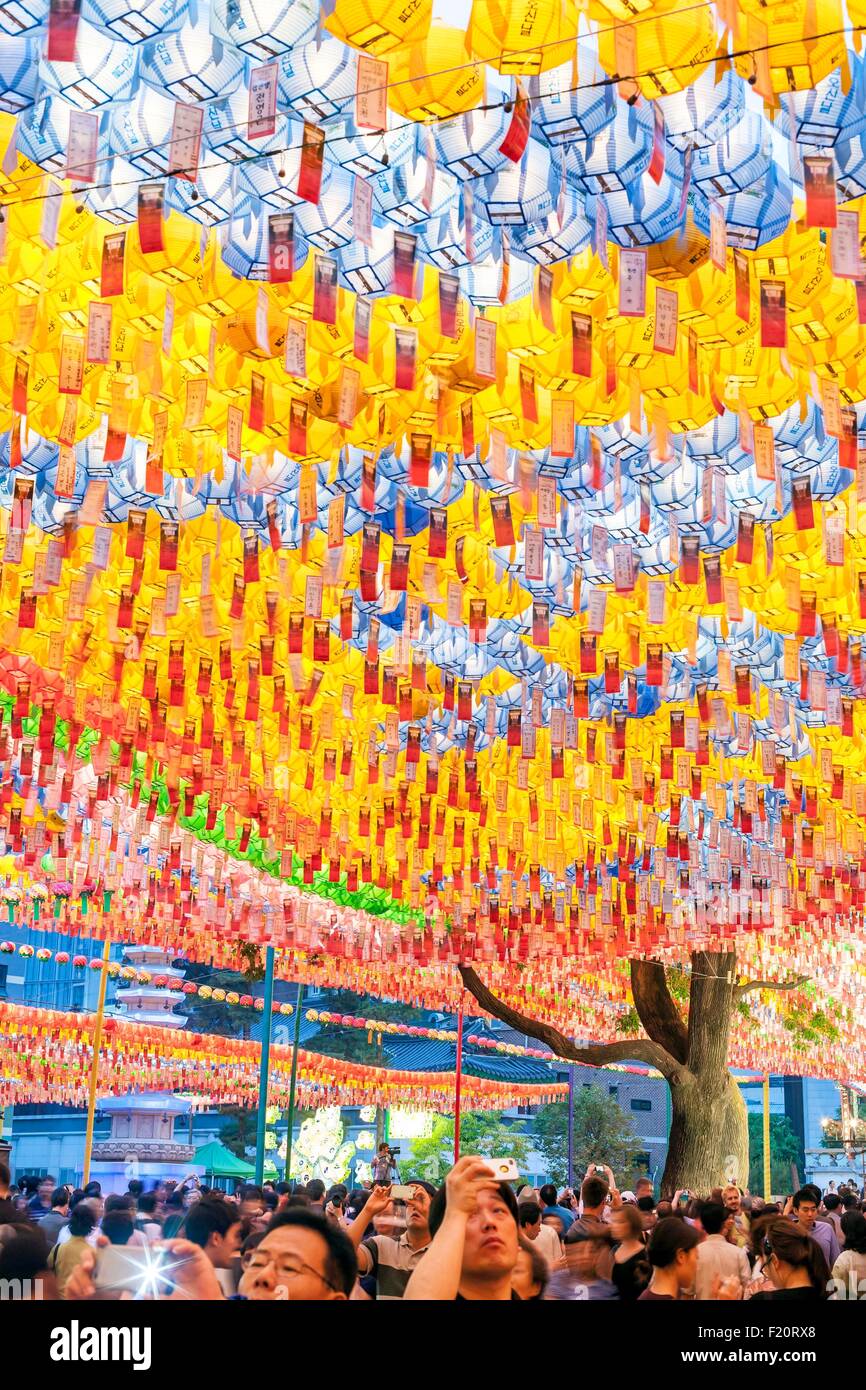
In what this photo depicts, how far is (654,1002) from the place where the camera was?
1616 centimetres

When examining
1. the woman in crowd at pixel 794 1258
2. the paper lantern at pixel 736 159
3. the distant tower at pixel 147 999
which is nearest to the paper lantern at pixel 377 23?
the paper lantern at pixel 736 159

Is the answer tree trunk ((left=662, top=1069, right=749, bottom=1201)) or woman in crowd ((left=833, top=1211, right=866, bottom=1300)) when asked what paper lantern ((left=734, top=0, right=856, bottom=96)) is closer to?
woman in crowd ((left=833, top=1211, right=866, bottom=1300))

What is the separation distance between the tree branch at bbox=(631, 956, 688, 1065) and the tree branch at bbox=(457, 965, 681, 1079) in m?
0.22

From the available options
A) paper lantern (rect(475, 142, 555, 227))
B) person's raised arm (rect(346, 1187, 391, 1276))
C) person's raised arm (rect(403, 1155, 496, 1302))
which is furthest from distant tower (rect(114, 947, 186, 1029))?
person's raised arm (rect(403, 1155, 496, 1302))

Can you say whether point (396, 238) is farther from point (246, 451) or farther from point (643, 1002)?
point (643, 1002)

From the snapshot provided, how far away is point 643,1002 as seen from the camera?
53.1ft

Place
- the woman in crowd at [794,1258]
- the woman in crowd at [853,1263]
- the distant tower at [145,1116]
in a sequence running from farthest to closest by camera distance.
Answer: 1. the distant tower at [145,1116]
2. the woman in crowd at [853,1263]
3. the woman in crowd at [794,1258]

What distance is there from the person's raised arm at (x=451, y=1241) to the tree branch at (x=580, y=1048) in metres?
13.7

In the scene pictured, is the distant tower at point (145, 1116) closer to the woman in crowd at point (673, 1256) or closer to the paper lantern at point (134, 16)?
the woman in crowd at point (673, 1256)

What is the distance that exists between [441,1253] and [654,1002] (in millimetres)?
14577

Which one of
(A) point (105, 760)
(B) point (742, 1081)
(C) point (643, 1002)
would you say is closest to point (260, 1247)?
(A) point (105, 760)

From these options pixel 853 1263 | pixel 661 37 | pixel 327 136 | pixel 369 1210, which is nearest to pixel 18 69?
pixel 327 136

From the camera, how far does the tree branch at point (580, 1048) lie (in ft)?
51.0

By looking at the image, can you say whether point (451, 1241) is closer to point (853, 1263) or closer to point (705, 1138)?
point (853, 1263)
